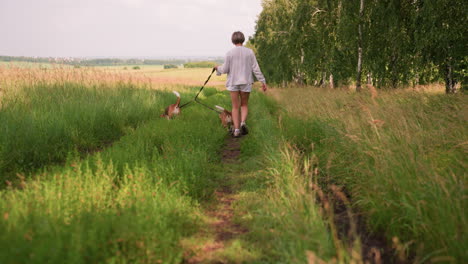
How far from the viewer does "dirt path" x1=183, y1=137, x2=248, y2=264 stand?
2195 millimetres

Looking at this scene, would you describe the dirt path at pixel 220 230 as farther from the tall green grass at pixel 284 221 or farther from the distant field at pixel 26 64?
the distant field at pixel 26 64

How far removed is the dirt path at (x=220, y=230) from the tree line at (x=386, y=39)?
8.43 metres

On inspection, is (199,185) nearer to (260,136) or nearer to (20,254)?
(20,254)

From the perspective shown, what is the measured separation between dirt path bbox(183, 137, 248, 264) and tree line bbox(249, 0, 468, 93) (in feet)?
27.7

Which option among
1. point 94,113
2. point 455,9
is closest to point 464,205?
point 94,113

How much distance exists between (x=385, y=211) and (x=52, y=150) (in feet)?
15.6

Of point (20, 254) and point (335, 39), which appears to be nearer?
point (20, 254)

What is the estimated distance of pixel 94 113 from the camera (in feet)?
21.4

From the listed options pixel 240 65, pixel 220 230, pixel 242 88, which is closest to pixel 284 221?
pixel 220 230

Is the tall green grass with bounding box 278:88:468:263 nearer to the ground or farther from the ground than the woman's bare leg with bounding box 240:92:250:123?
nearer to the ground

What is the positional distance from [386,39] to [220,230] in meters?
10.8

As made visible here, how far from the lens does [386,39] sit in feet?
34.8

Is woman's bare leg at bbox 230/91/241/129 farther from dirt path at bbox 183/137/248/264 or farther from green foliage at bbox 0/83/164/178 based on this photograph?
dirt path at bbox 183/137/248/264

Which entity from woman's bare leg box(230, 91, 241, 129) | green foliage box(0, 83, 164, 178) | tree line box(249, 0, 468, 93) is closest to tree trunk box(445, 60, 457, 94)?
tree line box(249, 0, 468, 93)
